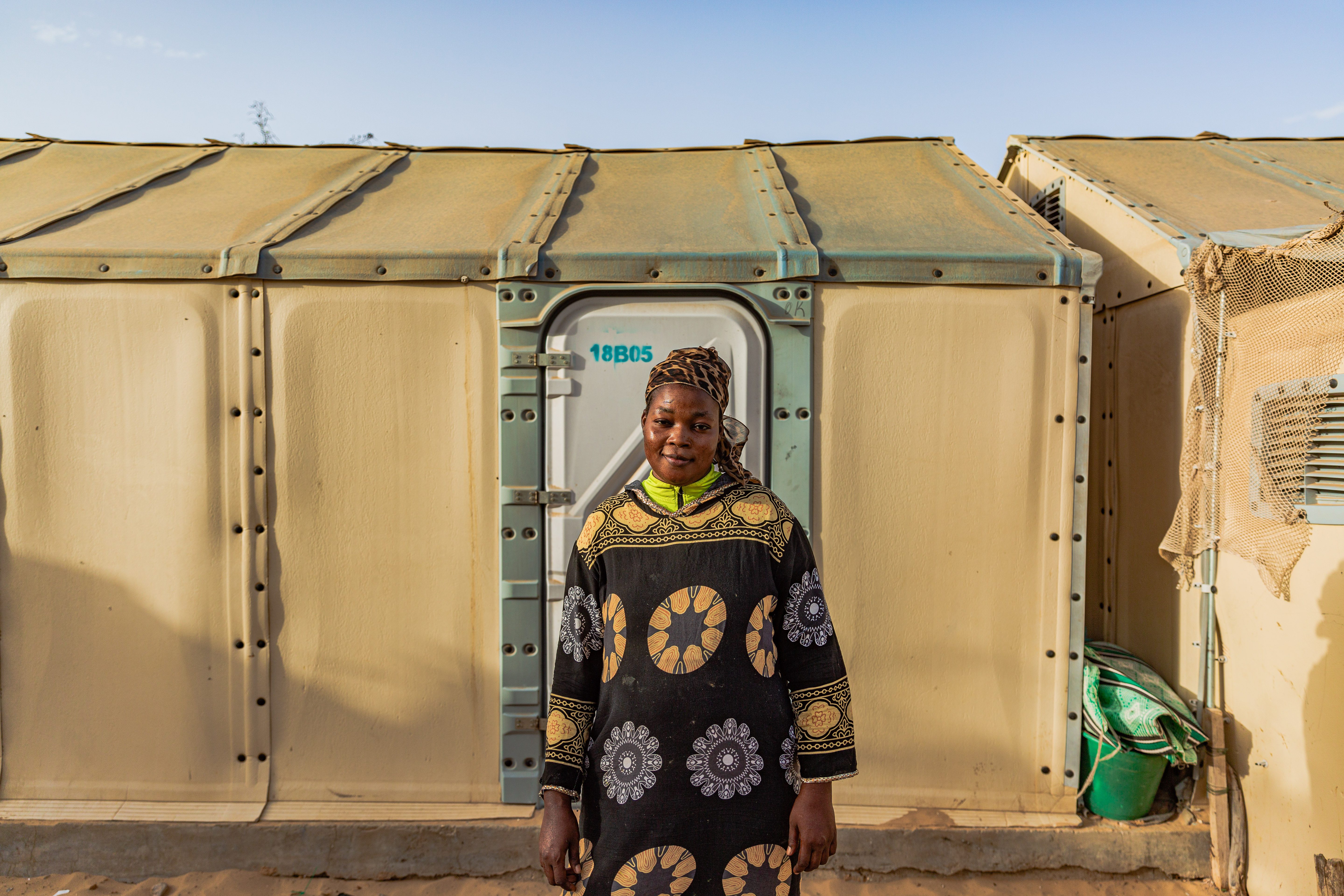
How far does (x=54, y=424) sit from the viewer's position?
299 cm

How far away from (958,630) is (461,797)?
2.27 meters

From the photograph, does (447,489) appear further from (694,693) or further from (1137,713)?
(1137,713)

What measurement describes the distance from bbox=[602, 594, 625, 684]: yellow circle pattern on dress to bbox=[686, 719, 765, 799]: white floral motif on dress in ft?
0.81

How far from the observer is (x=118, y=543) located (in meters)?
3.01

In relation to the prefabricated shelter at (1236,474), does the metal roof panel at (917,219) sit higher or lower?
higher

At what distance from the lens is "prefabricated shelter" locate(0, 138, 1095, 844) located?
2.92 meters

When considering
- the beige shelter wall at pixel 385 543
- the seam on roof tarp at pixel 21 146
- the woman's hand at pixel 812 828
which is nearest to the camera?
the woman's hand at pixel 812 828

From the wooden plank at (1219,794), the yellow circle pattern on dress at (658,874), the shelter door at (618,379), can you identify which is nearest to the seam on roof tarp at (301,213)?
the shelter door at (618,379)

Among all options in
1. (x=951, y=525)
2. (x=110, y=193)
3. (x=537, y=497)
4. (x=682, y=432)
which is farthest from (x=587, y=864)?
(x=110, y=193)

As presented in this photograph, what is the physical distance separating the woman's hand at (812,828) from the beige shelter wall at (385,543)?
63.4 inches

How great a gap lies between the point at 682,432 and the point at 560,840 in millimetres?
970

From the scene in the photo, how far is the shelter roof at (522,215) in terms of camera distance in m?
2.91

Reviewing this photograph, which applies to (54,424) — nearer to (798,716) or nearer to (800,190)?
(798,716)

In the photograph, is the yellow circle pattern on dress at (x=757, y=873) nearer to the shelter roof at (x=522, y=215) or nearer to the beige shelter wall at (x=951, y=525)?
the beige shelter wall at (x=951, y=525)
